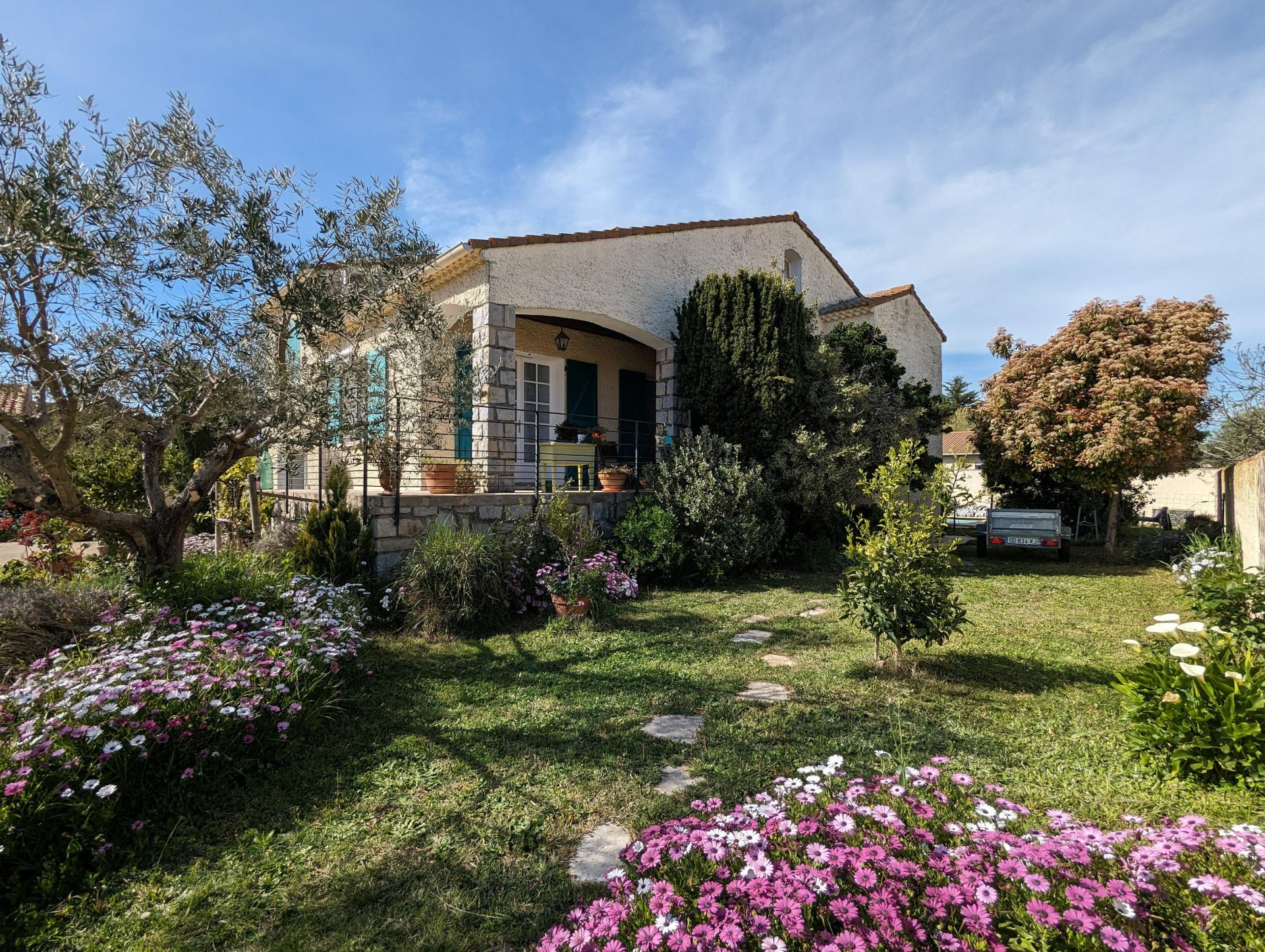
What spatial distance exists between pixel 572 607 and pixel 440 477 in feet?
9.29

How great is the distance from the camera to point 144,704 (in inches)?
114

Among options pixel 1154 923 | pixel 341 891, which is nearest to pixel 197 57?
pixel 341 891

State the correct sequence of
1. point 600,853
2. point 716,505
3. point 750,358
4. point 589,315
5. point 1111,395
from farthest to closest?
1. point 1111,395
2. point 589,315
3. point 750,358
4. point 716,505
5. point 600,853

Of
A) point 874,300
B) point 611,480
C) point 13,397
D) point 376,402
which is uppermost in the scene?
point 874,300

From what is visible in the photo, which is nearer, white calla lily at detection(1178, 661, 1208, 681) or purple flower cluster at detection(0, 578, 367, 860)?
purple flower cluster at detection(0, 578, 367, 860)

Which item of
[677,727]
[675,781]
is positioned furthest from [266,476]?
[675,781]

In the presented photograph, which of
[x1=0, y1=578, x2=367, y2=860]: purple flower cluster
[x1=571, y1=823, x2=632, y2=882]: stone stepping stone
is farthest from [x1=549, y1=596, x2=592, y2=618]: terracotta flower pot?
[x1=571, y1=823, x2=632, y2=882]: stone stepping stone

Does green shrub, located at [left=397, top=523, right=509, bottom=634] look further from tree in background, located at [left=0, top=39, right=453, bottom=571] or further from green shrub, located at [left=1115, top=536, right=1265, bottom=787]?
green shrub, located at [left=1115, top=536, right=1265, bottom=787]

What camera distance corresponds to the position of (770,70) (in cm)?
650

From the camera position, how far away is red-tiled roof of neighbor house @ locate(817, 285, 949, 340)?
44.4 feet

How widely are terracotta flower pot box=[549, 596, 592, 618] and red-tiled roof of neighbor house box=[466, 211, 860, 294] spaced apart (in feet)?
16.8

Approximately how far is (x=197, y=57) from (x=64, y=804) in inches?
209

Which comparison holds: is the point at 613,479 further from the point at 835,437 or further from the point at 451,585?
the point at 835,437

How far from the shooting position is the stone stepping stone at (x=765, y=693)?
158 inches
